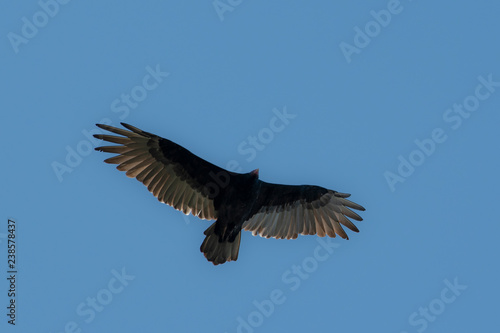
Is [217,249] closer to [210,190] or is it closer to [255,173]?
[210,190]

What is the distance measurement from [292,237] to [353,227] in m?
1.03

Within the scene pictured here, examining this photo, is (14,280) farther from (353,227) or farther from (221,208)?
(353,227)

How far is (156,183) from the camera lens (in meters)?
13.1

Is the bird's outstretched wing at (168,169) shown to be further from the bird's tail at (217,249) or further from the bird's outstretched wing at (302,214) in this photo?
the bird's outstretched wing at (302,214)

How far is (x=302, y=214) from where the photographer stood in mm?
13867

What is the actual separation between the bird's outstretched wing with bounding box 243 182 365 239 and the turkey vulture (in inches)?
0.7

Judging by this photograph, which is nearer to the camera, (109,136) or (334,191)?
(109,136)

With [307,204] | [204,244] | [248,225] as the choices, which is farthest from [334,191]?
[204,244]

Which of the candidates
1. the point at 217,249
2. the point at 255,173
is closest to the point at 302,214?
the point at 255,173

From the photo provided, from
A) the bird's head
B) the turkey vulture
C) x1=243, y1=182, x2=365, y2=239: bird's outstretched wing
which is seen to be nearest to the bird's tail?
the turkey vulture

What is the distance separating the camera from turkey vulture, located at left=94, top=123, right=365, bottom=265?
1285cm

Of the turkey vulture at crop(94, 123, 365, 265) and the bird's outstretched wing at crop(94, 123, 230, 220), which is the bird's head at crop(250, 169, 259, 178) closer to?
the turkey vulture at crop(94, 123, 365, 265)

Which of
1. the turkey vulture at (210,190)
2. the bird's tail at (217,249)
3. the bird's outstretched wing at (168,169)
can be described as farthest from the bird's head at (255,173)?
the bird's tail at (217,249)

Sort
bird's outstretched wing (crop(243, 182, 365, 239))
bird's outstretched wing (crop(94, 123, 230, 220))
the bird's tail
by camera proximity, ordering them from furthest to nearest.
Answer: bird's outstretched wing (crop(243, 182, 365, 239))
bird's outstretched wing (crop(94, 123, 230, 220))
the bird's tail
